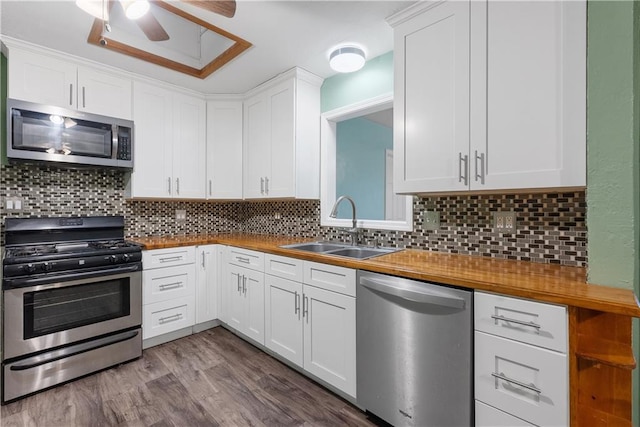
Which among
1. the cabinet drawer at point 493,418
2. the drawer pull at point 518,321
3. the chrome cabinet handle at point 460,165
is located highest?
the chrome cabinet handle at point 460,165

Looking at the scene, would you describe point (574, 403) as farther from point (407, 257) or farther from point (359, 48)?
point (359, 48)

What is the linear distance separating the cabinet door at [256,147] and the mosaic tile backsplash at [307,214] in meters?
0.35

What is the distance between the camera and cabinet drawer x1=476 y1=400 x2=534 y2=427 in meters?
1.19

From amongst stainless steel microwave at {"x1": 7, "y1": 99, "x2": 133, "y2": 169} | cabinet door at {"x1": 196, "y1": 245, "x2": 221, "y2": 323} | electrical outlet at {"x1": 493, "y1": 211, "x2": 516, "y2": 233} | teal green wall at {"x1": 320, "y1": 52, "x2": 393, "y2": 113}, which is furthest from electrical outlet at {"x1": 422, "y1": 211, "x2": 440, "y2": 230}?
stainless steel microwave at {"x1": 7, "y1": 99, "x2": 133, "y2": 169}

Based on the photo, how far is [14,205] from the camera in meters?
2.35

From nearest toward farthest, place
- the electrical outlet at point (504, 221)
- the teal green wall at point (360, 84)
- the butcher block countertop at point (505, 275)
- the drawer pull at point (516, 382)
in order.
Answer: the butcher block countertop at point (505, 275), the drawer pull at point (516, 382), the electrical outlet at point (504, 221), the teal green wall at point (360, 84)

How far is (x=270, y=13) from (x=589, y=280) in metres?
2.14

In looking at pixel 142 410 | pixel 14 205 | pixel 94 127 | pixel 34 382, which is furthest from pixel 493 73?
pixel 14 205

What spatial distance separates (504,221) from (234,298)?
223 centimetres

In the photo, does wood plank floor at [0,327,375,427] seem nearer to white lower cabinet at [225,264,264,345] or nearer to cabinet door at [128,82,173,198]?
white lower cabinet at [225,264,264,345]

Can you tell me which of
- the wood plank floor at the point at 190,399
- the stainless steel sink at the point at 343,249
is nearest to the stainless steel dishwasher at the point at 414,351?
the wood plank floor at the point at 190,399

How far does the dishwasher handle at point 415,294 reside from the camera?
1317 millimetres

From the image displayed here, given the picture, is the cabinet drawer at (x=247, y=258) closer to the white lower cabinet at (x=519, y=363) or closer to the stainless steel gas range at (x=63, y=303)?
the stainless steel gas range at (x=63, y=303)

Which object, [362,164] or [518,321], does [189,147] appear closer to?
[362,164]
